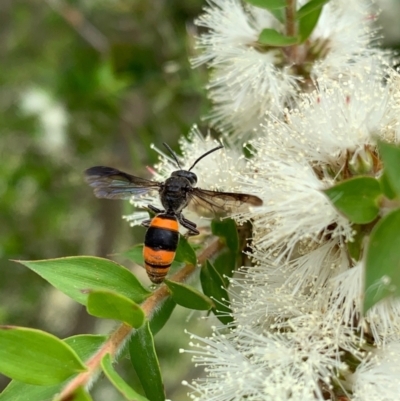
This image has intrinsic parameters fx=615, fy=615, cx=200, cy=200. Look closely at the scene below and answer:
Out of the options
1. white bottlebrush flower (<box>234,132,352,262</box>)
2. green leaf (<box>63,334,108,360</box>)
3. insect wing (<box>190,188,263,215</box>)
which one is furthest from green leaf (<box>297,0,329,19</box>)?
green leaf (<box>63,334,108,360</box>)

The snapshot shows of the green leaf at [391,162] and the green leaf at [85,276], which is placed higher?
the green leaf at [391,162]

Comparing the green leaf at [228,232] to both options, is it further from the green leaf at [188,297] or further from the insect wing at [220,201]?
the green leaf at [188,297]

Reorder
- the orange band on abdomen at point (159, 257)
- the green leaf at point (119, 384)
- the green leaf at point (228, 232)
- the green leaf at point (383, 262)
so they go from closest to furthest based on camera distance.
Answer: the green leaf at point (383, 262), the green leaf at point (119, 384), the orange band on abdomen at point (159, 257), the green leaf at point (228, 232)

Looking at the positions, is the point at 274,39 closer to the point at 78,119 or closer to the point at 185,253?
the point at 185,253

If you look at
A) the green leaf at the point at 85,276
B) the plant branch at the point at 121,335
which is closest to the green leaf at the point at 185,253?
the plant branch at the point at 121,335

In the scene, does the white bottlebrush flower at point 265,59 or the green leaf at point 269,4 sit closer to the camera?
the green leaf at point 269,4

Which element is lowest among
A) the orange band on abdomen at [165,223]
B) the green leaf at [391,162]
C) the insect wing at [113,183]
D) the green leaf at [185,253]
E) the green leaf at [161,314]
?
the green leaf at [161,314]

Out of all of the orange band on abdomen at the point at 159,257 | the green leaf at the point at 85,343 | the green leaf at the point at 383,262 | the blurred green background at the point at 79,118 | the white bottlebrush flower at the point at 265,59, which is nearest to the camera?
the green leaf at the point at 383,262

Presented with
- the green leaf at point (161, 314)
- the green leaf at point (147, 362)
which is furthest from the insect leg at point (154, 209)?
the green leaf at point (147, 362)
